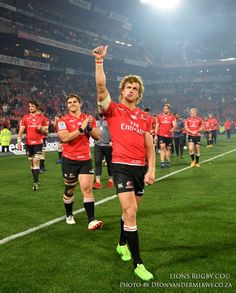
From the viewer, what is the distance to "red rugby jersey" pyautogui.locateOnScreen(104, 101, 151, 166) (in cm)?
450

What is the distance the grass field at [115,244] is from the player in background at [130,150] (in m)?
0.47

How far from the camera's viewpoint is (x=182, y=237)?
18.8 feet

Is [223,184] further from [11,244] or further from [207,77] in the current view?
[207,77]

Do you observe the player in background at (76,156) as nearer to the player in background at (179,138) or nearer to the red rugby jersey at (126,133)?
the red rugby jersey at (126,133)

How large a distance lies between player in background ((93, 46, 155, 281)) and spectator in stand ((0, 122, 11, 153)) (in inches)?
741

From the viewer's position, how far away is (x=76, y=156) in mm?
6555

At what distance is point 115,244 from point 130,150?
1675 millimetres

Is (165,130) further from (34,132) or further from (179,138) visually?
(34,132)

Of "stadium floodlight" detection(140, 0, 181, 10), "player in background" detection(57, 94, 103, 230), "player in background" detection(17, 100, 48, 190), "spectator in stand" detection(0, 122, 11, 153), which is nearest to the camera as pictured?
"player in background" detection(57, 94, 103, 230)

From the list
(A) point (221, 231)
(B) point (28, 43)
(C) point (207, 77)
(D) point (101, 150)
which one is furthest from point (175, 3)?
(A) point (221, 231)

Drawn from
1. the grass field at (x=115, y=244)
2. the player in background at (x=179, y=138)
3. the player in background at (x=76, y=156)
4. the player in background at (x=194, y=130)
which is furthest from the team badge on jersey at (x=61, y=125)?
the player in background at (x=179, y=138)

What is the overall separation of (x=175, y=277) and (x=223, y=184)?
673cm

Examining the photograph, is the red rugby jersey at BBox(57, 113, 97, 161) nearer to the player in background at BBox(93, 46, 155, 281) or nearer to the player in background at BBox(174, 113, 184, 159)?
the player in background at BBox(93, 46, 155, 281)

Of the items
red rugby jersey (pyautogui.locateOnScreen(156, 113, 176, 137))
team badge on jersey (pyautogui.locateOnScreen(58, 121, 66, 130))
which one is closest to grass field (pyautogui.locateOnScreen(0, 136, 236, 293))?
team badge on jersey (pyautogui.locateOnScreen(58, 121, 66, 130))
